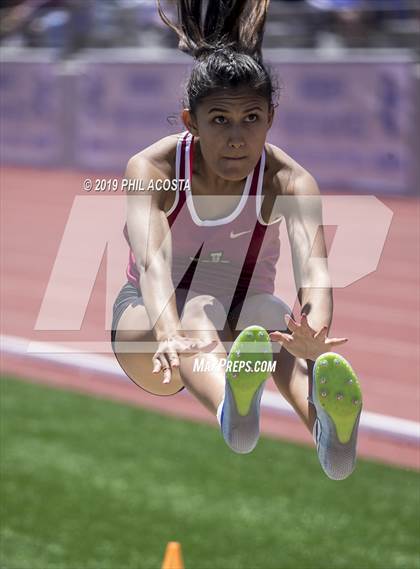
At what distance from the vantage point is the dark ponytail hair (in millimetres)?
3459

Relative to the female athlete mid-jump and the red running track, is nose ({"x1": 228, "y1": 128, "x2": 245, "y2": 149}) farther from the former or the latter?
the red running track

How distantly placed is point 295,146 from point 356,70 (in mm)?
1305

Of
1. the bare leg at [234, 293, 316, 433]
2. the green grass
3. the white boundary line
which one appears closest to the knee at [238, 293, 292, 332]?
the bare leg at [234, 293, 316, 433]

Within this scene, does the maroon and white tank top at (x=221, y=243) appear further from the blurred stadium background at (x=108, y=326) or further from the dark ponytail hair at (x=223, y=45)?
the blurred stadium background at (x=108, y=326)

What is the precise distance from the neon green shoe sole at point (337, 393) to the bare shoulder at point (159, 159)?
0.85 metres

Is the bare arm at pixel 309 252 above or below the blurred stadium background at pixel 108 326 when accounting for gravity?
above

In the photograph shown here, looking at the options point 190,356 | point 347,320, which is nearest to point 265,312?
point 190,356

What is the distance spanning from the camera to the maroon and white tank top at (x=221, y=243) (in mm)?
3643

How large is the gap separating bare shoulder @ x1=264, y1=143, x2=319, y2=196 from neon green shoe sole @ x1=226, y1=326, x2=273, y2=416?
22.7 inches

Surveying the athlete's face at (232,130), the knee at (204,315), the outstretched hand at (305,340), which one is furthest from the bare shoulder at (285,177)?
the outstretched hand at (305,340)

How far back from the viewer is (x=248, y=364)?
326 cm

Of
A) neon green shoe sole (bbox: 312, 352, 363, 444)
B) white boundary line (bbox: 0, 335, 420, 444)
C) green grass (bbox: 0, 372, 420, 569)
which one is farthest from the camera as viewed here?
green grass (bbox: 0, 372, 420, 569)

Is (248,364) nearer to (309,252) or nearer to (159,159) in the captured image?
(309,252)

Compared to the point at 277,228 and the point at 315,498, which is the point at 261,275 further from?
the point at 315,498
